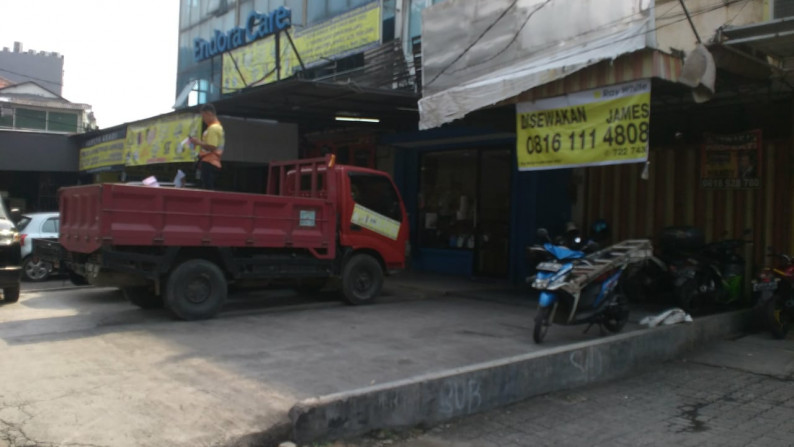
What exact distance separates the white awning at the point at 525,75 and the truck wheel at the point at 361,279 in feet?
7.69

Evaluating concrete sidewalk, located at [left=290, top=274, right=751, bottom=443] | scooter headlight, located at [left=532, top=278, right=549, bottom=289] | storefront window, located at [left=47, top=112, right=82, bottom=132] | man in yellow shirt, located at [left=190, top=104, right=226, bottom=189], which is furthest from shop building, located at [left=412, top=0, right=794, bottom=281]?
storefront window, located at [left=47, top=112, right=82, bottom=132]

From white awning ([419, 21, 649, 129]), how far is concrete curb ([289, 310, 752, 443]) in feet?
10.6

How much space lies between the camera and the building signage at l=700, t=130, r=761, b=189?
9.88m

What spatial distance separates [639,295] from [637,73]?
4.19 metres

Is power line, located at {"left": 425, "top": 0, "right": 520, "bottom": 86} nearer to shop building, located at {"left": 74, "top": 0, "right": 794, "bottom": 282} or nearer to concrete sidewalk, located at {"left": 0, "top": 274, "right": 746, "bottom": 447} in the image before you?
shop building, located at {"left": 74, "top": 0, "right": 794, "bottom": 282}

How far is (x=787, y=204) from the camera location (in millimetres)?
9695

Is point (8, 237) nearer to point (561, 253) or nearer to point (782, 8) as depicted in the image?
point (561, 253)

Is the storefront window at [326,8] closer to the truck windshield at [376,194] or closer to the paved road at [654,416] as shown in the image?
the truck windshield at [376,194]

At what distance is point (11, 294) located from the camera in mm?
9750

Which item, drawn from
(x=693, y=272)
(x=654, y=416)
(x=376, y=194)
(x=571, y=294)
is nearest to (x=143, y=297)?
(x=376, y=194)

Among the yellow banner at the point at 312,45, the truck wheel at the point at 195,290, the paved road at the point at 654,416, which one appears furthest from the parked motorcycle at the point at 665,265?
the yellow banner at the point at 312,45

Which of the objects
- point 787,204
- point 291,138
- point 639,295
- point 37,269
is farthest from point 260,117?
point 787,204

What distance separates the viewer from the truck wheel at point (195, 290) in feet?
26.4

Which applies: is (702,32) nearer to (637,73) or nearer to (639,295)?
(637,73)
